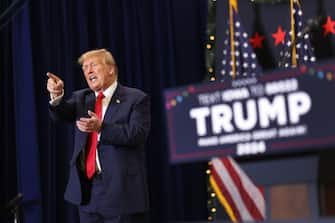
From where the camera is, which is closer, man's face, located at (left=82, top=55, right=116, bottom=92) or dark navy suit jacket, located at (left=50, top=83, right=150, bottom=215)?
dark navy suit jacket, located at (left=50, top=83, right=150, bottom=215)

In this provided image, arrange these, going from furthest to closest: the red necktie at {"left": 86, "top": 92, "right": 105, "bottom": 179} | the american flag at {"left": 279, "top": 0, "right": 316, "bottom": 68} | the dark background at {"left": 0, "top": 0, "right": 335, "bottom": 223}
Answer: the dark background at {"left": 0, "top": 0, "right": 335, "bottom": 223} → the american flag at {"left": 279, "top": 0, "right": 316, "bottom": 68} → the red necktie at {"left": 86, "top": 92, "right": 105, "bottom": 179}

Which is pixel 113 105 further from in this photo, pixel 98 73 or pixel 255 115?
pixel 255 115

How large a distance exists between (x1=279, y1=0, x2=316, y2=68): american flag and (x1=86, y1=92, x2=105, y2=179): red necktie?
1072mm

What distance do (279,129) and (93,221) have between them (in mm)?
1864

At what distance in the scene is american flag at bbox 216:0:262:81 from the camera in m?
4.34

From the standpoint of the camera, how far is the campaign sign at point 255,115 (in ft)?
6.04

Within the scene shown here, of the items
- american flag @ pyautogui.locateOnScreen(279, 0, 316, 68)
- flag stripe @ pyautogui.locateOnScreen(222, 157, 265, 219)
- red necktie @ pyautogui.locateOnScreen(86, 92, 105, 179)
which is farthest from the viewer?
american flag @ pyautogui.locateOnScreen(279, 0, 316, 68)

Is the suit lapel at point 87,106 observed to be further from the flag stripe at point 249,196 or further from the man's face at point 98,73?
the flag stripe at point 249,196

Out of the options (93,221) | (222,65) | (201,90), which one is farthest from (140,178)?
(201,90)

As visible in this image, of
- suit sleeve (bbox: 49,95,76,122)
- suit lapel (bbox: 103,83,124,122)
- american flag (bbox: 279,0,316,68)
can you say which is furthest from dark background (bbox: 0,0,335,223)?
suit lapel (bbox: 103,83,124,122)

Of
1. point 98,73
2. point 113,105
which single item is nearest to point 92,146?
point 113,105

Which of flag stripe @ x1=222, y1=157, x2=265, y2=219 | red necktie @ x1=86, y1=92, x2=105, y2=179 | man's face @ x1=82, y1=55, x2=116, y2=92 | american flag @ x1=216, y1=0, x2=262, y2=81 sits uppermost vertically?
american flag @ x1=216, y1=0, x2=262, y2=81

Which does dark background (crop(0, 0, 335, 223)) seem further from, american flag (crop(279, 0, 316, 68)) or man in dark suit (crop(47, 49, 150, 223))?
man in dark suit (crop(47, 49, 150, 223))

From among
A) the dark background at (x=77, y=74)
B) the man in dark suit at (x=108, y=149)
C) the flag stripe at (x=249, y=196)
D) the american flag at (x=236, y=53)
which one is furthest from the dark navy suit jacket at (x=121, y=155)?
the dark background at (x=77, y=74)
